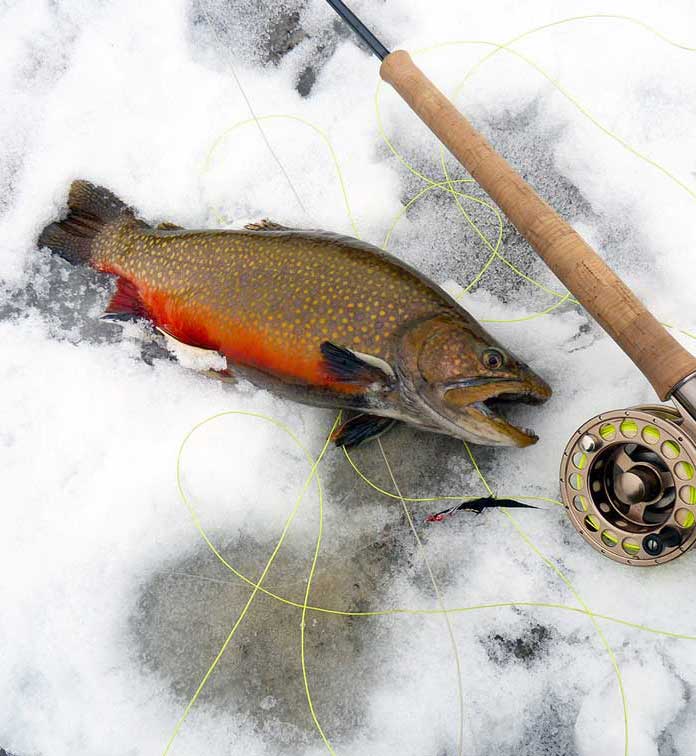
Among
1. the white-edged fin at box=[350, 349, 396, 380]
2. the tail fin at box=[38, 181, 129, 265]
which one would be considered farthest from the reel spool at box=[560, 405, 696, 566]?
the tail fin at box=[38, 181, 129, 265]

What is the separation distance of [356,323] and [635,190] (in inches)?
48.9

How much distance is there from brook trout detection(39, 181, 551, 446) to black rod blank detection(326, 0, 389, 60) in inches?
25.8

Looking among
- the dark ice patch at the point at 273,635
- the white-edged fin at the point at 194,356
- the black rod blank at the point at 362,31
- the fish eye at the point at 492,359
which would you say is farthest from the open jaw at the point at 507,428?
the black rod blank at the point at 362,31

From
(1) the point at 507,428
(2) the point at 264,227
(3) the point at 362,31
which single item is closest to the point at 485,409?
(1) the point at 507,428

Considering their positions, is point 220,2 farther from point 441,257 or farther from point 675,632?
point 675,632

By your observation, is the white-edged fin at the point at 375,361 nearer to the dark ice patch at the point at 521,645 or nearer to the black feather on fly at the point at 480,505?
the black feather on fly at the point at 480,505

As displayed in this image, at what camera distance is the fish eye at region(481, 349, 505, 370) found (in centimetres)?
210

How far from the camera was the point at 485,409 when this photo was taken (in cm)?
214

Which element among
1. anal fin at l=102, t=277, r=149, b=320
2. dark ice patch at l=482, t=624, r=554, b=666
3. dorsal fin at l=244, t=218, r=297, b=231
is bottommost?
anal fin at l=102, t=277, r=149, b=320

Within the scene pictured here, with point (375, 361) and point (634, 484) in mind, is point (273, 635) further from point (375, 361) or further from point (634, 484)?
point (634, 484)

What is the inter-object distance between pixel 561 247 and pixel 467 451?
0.85 meters

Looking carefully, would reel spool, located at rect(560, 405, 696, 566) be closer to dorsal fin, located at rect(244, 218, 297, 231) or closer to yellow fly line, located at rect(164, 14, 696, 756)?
yellow fly line, located at rect(164, 14, 696, 756)

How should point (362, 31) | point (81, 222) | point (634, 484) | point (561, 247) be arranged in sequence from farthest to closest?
point (81, 222) → point (362, 31) → point (634, 484) → point (561, 247)

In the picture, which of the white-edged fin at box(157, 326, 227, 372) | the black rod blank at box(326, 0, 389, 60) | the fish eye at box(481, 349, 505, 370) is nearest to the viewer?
the fish eye at box(481, 349, 505, 370)
